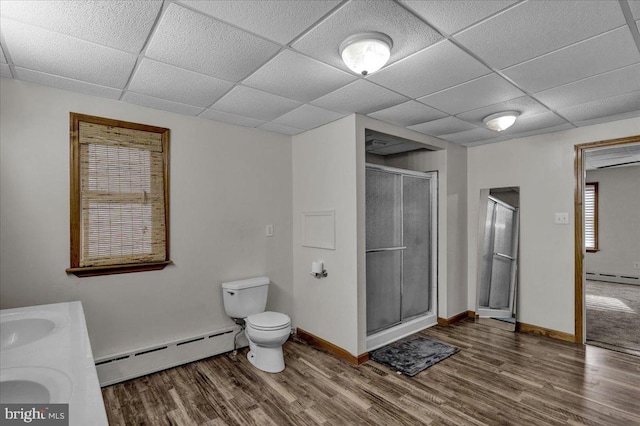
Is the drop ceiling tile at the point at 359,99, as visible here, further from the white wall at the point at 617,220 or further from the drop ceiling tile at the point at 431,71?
the white wall at the point at 617,220

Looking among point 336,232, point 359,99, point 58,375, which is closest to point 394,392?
point 336,232

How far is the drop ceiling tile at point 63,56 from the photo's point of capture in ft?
5.68

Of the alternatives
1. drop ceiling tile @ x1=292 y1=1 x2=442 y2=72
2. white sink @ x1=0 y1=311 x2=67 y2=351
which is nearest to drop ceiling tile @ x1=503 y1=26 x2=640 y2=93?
drop ceiling tile @ x1=292 y1=1 x2=442 y2=72

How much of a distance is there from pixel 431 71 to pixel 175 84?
1.77m

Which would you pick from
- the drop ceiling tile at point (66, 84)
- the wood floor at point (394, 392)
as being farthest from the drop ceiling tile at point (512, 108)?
the drop ceiling tile at point (66, 84)

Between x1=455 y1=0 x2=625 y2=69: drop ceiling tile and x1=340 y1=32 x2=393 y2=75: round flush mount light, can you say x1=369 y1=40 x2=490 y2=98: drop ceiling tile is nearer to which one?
x1=455 y1=0 x2=625 y2=69: drop ceiling tile

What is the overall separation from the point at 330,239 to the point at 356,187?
1.99 feet

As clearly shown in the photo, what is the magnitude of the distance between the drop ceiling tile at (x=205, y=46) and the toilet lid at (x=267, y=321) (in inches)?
77.7

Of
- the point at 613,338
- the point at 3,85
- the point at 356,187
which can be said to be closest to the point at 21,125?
the point at 3,85

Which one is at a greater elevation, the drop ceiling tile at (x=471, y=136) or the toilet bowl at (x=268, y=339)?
the drop ceiling tile at (x=471, y=136)

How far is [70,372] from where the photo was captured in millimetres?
1095

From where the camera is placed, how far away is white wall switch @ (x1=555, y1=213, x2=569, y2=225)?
11.7ft

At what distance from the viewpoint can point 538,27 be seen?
1.66m

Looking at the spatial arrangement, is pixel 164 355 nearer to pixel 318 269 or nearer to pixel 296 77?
pixel 318 269
